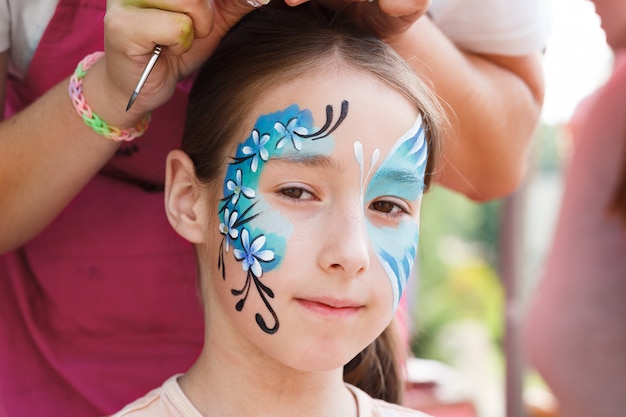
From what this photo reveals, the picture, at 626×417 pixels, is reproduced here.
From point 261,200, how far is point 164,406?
1.20 ft

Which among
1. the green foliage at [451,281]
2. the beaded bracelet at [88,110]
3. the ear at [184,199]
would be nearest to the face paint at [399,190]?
the ear at [184,199]

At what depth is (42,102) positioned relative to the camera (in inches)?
55.8

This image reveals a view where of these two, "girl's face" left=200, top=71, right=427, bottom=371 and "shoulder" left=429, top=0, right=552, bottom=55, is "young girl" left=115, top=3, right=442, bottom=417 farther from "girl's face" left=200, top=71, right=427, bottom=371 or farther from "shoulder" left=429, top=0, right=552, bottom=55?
"shoulder" left=429, top=0, right=552, bottom=55

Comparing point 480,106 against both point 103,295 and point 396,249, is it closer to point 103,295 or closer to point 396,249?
point 396,249

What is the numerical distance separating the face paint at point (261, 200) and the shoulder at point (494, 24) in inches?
18.8

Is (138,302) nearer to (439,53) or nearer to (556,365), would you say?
(439,53)

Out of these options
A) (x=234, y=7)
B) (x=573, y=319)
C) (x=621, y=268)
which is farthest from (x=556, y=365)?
(x=234, y=7)

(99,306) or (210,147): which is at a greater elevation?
(210,147)

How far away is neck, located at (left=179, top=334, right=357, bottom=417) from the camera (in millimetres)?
1367

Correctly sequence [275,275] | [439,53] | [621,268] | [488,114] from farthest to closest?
[621,268] < [488,114] < [439,53] < [275,275]

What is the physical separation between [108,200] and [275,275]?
49 centimetres

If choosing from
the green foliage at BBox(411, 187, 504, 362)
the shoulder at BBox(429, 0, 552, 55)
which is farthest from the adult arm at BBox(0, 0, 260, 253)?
the green foliage at BBox(411, 187, 504, 362)

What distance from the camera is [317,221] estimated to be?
1.26m

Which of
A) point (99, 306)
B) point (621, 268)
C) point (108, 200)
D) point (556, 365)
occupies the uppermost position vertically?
point (108, 200)
